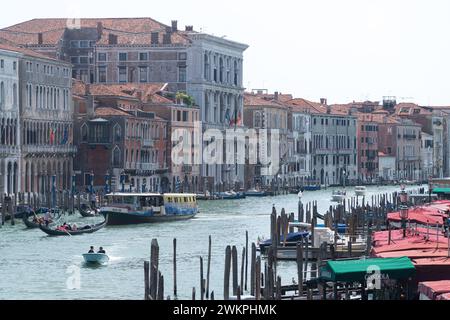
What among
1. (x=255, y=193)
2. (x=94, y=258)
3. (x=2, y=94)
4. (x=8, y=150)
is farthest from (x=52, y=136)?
(x=94, y=258)

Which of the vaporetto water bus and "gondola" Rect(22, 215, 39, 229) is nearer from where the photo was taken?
"gondola" Rect(22, 215, 39, 229)

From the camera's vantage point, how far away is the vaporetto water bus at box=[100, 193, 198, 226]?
4022cm

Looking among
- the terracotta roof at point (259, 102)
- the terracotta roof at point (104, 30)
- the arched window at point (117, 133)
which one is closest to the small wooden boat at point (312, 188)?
the terracotta roof at point (259, 102)

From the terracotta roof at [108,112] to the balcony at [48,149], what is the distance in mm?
1432

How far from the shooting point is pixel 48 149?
50.8 m

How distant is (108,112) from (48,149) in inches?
141

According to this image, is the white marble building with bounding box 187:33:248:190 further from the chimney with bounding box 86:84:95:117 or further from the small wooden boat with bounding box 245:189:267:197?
the chimney with bounding box 86:84:95:117

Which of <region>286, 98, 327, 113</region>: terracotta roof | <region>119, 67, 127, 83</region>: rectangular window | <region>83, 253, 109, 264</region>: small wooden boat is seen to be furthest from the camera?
<region>286, 98, 327, 113</region>: terracotta roof

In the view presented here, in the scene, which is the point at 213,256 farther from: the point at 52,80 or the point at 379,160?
the point at 379,160

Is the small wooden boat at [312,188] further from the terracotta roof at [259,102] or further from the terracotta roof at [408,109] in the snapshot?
the terracotta roof at [408,109]

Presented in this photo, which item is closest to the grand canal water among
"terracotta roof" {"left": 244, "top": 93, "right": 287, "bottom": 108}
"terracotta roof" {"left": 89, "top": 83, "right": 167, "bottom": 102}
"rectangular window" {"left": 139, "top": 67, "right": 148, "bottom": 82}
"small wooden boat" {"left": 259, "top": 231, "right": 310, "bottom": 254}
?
"small wooden boat" {"left": 259, "top": 231, "right": 310, "bottom": 254}

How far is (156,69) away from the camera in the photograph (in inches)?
2527

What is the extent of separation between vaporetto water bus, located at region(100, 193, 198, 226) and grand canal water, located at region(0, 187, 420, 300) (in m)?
0.50

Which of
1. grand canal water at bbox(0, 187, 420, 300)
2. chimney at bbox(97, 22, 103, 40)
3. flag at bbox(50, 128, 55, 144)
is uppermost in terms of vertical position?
chimney at bbox(97, 22, 103, 40)
